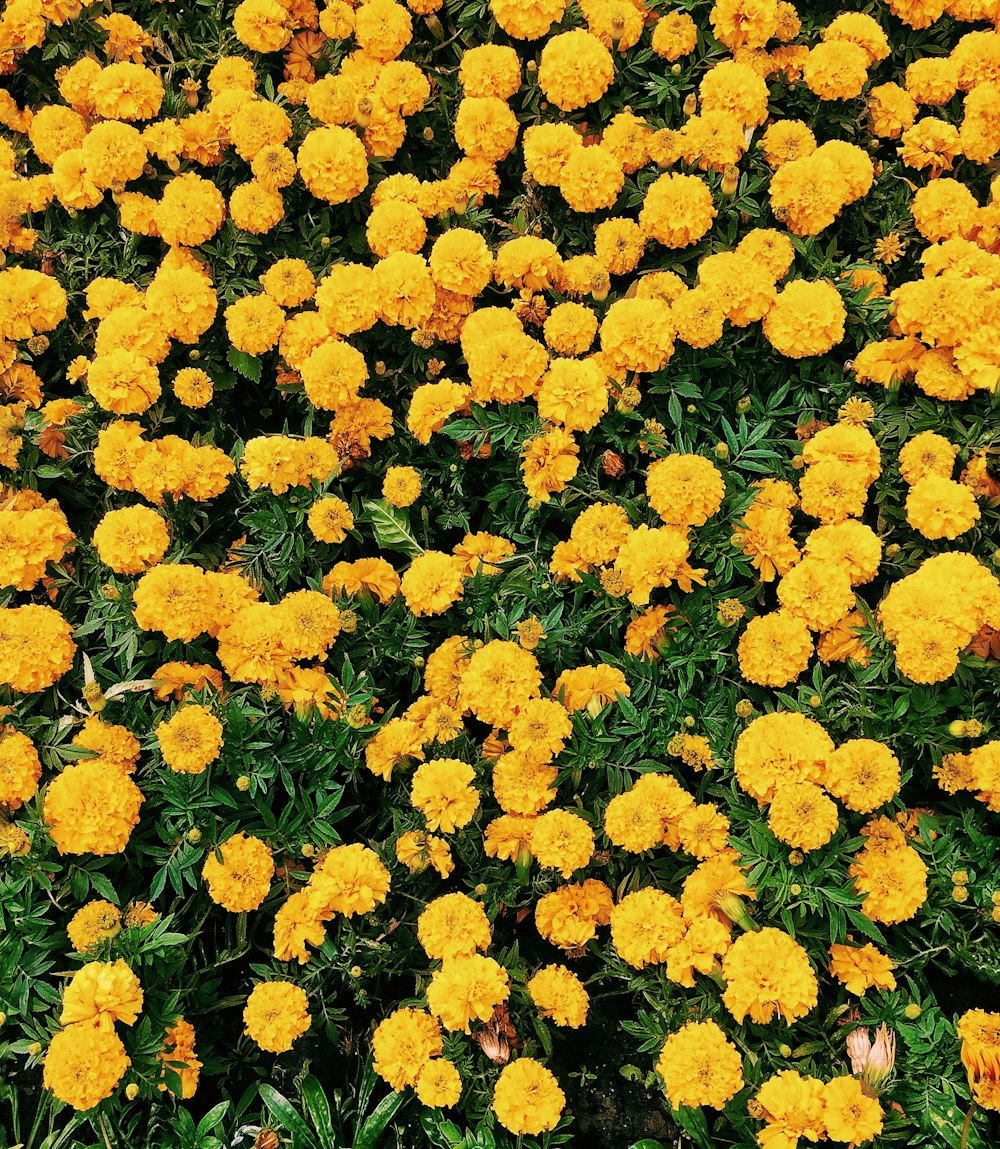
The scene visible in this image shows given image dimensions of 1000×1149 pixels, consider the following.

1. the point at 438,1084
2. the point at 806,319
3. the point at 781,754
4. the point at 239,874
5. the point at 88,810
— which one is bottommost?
the point at 438,1084

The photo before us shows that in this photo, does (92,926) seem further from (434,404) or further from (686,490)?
(686,490)

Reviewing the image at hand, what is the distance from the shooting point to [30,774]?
259 cm

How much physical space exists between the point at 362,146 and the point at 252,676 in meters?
1.83

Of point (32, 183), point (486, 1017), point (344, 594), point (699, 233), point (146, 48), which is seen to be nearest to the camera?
point (486, 1017)

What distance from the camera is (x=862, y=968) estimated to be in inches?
97.0

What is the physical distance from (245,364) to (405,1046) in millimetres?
2114

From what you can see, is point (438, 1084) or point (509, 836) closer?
point (438, 1084)

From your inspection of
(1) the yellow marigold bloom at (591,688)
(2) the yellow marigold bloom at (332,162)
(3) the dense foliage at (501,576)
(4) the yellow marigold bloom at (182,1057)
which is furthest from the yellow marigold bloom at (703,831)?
(2) the yellow marigold bloom at (332,162)

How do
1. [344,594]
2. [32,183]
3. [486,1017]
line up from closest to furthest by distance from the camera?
[486,1017] < [344,594] < [32,183]

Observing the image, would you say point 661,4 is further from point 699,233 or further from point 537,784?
point 537,784

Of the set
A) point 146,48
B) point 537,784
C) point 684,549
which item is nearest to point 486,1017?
point 537,784

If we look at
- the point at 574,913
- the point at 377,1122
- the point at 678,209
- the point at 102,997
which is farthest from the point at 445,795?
the point at 678,209

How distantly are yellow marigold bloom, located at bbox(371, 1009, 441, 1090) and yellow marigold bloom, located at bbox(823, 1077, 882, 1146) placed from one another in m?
0.93

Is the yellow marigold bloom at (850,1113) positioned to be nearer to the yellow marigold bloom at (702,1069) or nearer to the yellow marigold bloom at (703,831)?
the yellow marigold bloom at (702,1069)
